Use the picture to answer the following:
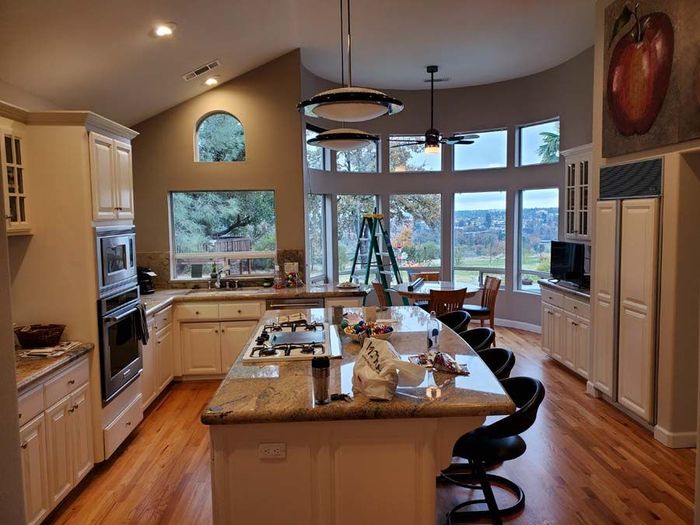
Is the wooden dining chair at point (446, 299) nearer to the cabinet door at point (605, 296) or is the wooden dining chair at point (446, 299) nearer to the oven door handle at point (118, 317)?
the cabinet door at point (605, 296)

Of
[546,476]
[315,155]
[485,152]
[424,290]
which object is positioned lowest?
[546,476]

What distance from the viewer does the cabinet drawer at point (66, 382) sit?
2.88 m

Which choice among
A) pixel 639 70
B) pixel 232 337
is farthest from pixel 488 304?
pixel 639 70

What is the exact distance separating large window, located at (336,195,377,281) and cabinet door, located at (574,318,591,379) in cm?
355

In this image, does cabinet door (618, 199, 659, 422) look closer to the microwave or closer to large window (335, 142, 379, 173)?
the microwave

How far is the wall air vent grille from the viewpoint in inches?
148

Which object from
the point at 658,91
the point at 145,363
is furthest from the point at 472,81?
the point at 145,363

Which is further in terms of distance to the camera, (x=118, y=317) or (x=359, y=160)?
(x=359, y=160)

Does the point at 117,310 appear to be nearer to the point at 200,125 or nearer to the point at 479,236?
the point at 200,125

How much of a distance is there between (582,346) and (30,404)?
4600 mm

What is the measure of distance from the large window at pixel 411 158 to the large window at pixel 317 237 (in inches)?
54.4

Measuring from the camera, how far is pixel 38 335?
319 cm

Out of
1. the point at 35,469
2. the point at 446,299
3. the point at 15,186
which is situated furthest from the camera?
the point at 446,299

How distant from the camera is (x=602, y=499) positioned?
121 inches
